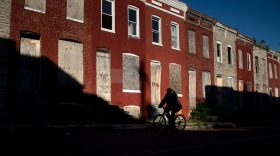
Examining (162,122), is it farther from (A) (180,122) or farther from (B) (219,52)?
(B) (219,52)

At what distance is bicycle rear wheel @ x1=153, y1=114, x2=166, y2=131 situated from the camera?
18406 millimetres

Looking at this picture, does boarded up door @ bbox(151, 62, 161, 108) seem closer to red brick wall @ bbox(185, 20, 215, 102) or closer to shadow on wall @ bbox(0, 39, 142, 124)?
red brick wall @ bbox(185, 20, 215, 102)

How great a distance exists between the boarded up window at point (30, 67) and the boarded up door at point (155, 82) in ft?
31.7

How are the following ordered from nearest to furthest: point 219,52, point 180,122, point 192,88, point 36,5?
point 180,122, point 36,5, point 192,88, point 219,52

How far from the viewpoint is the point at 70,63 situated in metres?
21.0

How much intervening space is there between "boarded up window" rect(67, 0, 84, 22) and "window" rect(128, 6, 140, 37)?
428cm

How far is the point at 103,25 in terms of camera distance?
2347cm

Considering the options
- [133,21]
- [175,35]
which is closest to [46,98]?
[133,21]

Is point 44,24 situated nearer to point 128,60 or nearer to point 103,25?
point 103,25

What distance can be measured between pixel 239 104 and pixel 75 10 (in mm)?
23695

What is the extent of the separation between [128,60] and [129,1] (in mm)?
3775

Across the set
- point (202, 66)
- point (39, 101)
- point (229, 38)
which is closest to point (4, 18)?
point (39, 101)

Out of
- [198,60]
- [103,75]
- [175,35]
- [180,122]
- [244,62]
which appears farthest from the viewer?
[244,62]

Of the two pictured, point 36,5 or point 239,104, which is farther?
point 239,104
